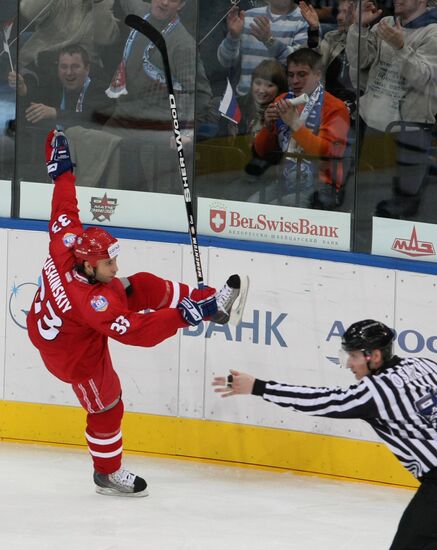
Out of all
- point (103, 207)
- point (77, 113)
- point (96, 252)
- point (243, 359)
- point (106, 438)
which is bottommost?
point (106, 438)

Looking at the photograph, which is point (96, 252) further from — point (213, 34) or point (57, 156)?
point (213, 34)

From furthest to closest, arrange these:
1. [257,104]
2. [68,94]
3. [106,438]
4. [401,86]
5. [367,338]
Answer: [68,94] → [257,104] → [401,86] → [106,438] → [367,338]

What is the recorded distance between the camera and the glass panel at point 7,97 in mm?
6340

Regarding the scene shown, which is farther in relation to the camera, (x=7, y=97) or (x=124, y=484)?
(x=7, y=97)

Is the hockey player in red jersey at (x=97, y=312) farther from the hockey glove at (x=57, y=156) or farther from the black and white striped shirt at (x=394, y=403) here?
the black and white striped shirt at (x=394, y=403)

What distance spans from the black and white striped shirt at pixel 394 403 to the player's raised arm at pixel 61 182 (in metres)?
1.79

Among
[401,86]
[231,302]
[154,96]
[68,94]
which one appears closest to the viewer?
[231,302]

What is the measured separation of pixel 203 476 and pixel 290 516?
0.63 meters

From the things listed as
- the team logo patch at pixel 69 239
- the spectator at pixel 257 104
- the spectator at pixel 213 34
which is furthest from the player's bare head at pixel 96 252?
the spectator at pixel 213 34

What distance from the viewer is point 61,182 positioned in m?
5.53

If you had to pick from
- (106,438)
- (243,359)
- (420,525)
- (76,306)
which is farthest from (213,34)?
(420,525)

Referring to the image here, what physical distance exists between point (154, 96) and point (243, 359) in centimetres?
127

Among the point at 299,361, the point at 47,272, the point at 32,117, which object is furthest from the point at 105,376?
the point at 32,117

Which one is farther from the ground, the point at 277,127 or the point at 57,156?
the point at 277,127
